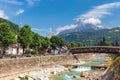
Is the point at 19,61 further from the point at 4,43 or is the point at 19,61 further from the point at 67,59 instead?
the point at 67,59

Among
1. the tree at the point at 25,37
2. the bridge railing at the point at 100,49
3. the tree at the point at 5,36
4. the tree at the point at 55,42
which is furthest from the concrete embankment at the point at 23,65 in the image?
the tree at the point at 55,42

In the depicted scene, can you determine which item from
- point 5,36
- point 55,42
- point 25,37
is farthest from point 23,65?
point 55,42

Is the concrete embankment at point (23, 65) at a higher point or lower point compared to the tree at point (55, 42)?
lower

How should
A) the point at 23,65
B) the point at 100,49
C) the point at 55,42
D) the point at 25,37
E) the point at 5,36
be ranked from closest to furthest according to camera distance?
the point at 23,65, the point at 5,36, the point at 100,49, the point at 25,37, the point at 55,42

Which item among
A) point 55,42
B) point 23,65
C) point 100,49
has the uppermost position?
point 55,42

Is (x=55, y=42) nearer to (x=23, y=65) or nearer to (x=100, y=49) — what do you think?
(x=100, y=49)

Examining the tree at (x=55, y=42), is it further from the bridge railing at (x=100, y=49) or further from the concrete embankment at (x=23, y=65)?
the concrete embankment at (x=23, y=65)

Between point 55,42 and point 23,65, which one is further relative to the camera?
point 55,42

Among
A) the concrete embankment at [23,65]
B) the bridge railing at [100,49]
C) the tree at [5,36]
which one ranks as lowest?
the concrete embankment at [23,65]

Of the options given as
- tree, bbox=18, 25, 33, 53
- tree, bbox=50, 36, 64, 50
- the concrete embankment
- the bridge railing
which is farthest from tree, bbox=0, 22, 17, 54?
tree, bbox=50, 36, 64, 50

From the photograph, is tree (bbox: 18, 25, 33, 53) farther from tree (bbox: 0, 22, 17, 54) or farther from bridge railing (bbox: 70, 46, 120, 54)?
bridge railing (bbox: 70, 46, 120, 54)

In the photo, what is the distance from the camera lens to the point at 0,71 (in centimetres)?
6322

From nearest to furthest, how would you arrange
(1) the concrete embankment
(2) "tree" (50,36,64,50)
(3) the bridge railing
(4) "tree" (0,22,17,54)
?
(1) the concrete embankment → (4) "tree" (0,22,17,54) → (3) the bridge railing → (2) "tree" (50,36,64,50)

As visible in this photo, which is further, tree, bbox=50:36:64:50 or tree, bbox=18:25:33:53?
tree, bbox=50:36:64:50
